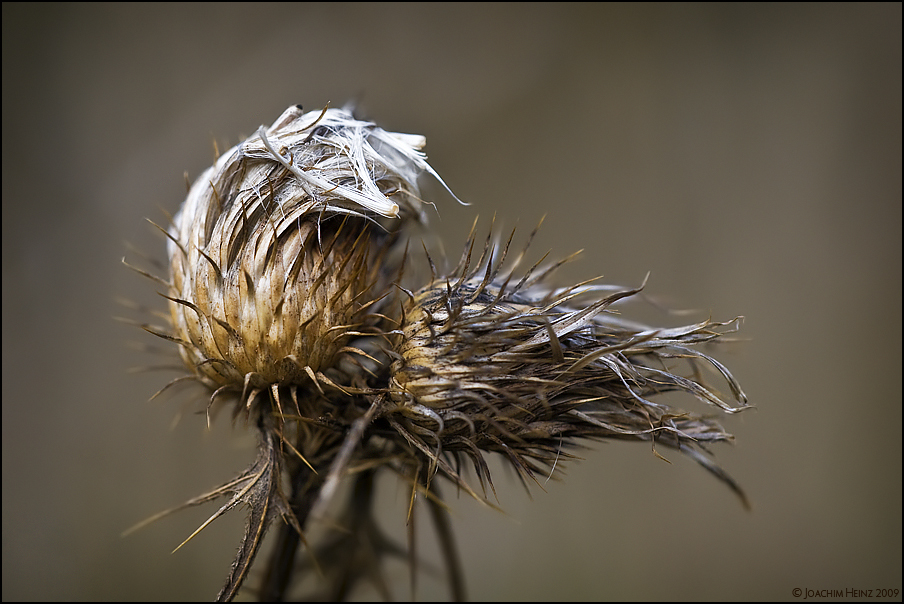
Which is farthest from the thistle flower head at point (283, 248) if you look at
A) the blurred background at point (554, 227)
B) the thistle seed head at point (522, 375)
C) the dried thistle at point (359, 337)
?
the blurred background at point (554, 227)

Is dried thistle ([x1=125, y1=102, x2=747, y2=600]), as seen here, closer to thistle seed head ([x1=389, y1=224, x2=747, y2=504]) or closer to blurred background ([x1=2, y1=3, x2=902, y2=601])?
thistle seed head ([x1=389, y1=224, x2=747, y2=504])

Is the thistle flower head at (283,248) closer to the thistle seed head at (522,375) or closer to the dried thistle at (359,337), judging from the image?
the dried thistle at (359,337)

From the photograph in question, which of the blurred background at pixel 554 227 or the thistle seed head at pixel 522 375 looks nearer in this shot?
the thistle seed head at pixel 522 375

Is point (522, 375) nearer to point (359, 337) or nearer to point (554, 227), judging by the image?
point (359, 337)

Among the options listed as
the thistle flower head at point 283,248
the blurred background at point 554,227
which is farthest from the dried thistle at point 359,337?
the blurred background at point 554,227

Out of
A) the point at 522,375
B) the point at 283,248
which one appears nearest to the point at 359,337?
the point at 283,248
